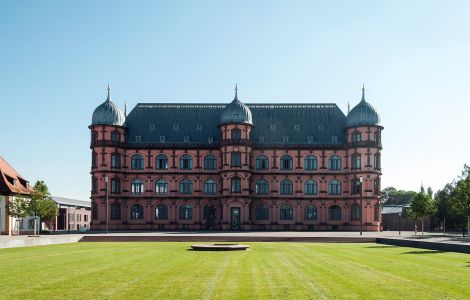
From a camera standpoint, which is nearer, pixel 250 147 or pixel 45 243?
pixel 45 243

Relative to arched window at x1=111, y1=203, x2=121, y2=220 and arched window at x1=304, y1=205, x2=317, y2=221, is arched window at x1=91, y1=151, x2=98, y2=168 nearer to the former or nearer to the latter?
arched window at x1=111, y1=203, x2=121, y2=220

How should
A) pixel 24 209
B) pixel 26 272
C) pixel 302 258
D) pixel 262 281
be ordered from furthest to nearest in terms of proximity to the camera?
pixel 24 209
pixel 302 258
pixel 26 272
pixel 262 281

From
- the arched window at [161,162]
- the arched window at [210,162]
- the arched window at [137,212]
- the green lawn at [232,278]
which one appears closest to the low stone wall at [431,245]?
the green lawn at [232,278]

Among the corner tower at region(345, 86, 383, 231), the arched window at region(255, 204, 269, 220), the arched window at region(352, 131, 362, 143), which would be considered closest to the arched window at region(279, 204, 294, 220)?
the arched window at region(255, 204, 269, 220)

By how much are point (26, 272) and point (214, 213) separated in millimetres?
67239

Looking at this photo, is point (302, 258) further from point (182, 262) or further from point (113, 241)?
point (113, 241)

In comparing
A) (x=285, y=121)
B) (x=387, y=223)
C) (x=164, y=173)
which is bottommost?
(x=387, y=223)

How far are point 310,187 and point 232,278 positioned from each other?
2776 inches

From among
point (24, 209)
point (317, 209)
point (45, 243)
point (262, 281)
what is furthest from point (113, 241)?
point (317, 209)

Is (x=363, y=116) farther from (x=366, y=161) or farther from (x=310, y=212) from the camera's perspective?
(x=310, y=212)

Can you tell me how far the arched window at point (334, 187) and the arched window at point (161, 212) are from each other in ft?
86.7

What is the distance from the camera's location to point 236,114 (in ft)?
287

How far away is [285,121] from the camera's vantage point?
310ft

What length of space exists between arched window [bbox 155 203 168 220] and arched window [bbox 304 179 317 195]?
22596mm
